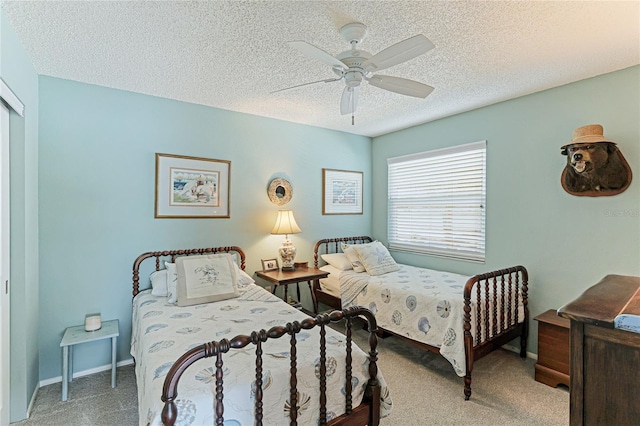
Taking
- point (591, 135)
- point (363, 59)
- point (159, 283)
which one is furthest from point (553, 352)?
point (159, 283)

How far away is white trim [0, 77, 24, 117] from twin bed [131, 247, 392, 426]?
64.5 inches

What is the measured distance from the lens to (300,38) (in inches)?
81.4

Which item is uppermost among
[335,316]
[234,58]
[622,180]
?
[234,58]

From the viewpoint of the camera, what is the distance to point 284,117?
3.84m

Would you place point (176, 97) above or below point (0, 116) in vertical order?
above

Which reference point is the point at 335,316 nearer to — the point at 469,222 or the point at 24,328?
the point at 24,328

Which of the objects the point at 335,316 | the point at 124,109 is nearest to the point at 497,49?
the point at 335,316

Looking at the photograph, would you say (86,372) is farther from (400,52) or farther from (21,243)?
(400,52)

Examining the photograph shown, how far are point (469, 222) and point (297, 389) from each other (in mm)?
2901

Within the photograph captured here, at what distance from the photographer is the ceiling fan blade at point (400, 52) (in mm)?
1587

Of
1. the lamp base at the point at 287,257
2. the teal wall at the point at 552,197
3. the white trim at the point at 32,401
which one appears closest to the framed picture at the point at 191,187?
the lamp base at the point at 287,257

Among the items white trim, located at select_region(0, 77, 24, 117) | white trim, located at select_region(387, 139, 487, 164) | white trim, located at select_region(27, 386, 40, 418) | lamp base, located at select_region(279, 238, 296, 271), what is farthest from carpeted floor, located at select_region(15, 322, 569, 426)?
white trim, located at select_region(387, 139, 487, 164)

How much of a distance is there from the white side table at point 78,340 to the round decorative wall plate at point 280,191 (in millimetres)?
2020

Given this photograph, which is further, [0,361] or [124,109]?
[124,109]
